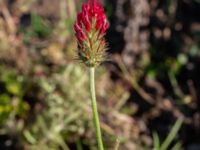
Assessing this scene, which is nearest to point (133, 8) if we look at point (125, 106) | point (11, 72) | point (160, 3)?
point (160, 3)

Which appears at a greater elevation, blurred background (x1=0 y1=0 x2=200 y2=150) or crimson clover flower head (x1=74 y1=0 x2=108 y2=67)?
crimson clover flower head (x1=74 y1=0 x2=108 y2=67)

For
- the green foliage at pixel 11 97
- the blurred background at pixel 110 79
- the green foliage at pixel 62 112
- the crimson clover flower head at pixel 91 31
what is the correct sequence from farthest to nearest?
the green foliage at pixel 11 97
the blurred background at pixel 110 79
the green foliage at pixel 62 112
the crimson clover flower head at pixel 91 31

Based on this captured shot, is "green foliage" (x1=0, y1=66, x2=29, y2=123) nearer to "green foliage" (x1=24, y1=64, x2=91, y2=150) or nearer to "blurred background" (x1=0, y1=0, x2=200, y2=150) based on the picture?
"blurred background" (x1=0, y1=0, x2=200, y2=150)

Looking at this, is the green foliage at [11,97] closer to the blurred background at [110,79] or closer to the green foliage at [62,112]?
the blurred background at [110,79]

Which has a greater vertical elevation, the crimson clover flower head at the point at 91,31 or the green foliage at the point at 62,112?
the crimson clover flower head at the point at 91,31

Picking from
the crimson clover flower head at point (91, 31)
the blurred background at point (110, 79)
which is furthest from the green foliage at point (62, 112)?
the crimson clover flower head at point (91, 31)

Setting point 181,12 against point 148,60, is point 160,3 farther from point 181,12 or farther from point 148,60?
point 148,60

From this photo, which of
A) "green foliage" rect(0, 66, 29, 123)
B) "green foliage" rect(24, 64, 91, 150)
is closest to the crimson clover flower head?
"green foliage" rect(24, 64, 91, 150)
